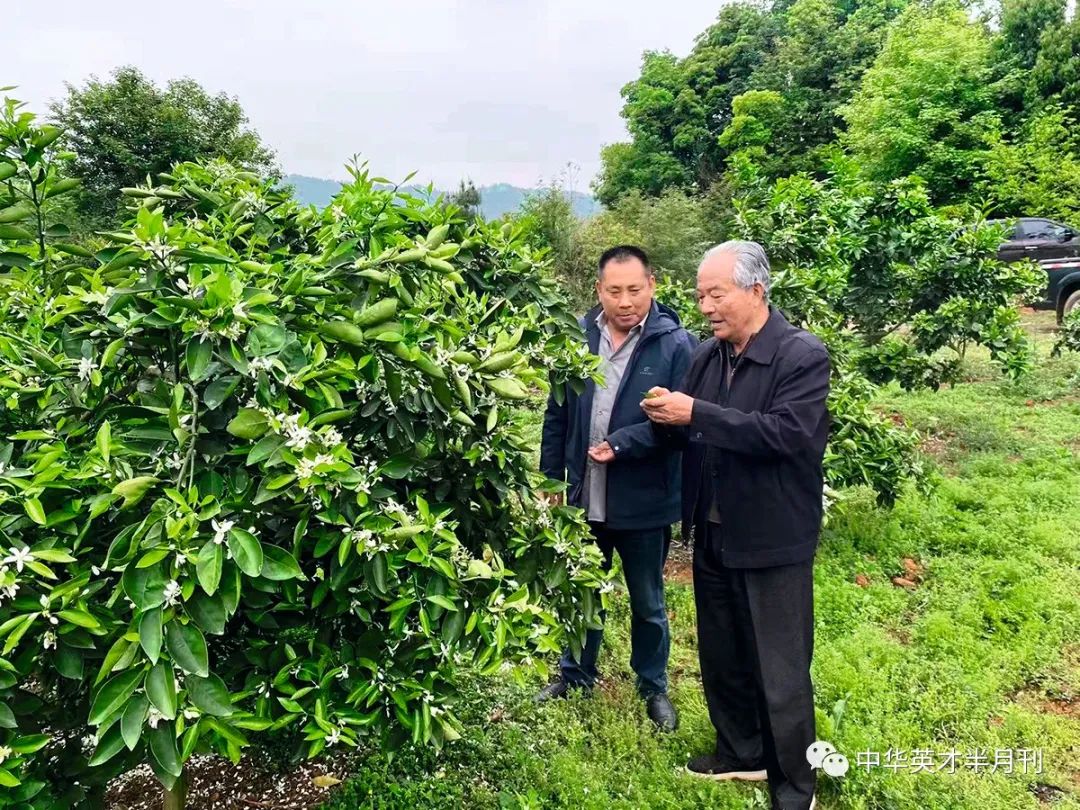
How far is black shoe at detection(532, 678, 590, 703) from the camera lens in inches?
123

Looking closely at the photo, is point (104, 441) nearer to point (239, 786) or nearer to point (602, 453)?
point (602, 453)

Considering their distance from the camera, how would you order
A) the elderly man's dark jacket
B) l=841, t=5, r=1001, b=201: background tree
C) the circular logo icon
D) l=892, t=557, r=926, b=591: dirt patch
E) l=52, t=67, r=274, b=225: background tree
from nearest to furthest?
the elderly man's dark jacket → the circular logo icon → l=892, t=557, r=926, b=591: dirt patch → l=52, t=67, r=274, b=225: background tree → l=841, t=5, r=1001, b=201: background tree

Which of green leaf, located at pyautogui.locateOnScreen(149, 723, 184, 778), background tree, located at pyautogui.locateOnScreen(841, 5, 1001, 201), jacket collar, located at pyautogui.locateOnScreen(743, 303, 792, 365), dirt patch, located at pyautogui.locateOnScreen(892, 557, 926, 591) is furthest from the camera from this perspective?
background tree, located at pyautogui.locateOnScreen(841, 5, 1001, 201)

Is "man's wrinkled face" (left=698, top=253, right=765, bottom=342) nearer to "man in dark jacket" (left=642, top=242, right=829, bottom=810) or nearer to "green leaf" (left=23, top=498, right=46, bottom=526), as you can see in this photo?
"man in dark jacket" (left=642, top=242, right=829, bottom=810)

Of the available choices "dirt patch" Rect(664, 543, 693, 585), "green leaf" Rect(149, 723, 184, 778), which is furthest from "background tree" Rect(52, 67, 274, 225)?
"green leaf" Rect(149, 723, 184, 778)

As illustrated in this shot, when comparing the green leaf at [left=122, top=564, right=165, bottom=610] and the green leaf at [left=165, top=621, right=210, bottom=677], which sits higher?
the green leaf at [left=122, top=564, right=165, bottom=610]

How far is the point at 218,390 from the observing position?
134cm

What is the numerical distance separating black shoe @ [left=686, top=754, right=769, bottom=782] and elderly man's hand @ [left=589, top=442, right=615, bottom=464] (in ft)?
3.70

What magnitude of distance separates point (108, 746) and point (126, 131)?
16.6 meters

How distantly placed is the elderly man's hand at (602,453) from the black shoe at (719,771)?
1.13m

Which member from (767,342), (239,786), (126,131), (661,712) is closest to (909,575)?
(661,712)

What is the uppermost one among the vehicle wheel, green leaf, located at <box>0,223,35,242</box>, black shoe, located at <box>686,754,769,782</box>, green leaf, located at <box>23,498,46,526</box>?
the vehicle wheel

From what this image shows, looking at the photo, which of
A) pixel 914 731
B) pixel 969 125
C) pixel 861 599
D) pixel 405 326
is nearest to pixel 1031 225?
pixel 969 125

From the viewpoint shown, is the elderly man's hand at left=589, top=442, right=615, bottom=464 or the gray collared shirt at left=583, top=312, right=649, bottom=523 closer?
the elderly man's hand at left=589, top=442, right=615, bottom=464
